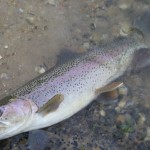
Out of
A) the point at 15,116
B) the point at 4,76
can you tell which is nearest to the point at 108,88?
the point at 15,116

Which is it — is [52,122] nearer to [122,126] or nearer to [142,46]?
[122,126]

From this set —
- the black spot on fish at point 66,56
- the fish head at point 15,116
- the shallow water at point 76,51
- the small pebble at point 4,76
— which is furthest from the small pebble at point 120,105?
the small pebble at point 4,76

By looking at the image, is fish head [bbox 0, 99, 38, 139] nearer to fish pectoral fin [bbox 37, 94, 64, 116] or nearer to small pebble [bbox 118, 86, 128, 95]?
fish pectoral fin [bbox 37, 94, 64, 116]

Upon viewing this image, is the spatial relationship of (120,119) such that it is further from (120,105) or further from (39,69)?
(39,69)

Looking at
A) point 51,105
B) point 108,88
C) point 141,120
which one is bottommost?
point 141,120

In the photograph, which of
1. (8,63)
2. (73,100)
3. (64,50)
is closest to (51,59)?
(64,50)

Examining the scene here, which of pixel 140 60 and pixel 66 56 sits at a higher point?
pixel 66 56
